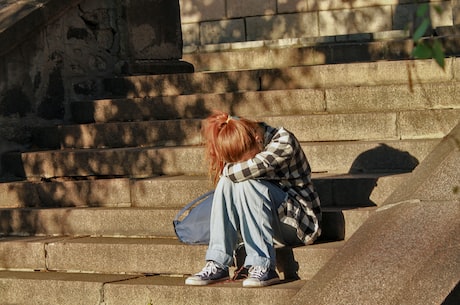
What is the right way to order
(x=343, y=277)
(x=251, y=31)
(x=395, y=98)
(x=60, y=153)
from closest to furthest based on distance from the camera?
(x=343, y=277), (x=395, y=98), (x=60, y=153), (x=251, y=31)

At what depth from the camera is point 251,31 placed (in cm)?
1425

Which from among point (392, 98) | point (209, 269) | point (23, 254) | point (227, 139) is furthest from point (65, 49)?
point (209, 269)

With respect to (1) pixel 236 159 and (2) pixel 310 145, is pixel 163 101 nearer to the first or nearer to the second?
(2) pixel 310 145

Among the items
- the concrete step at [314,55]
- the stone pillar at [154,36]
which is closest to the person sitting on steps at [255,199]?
the stone pillar at [154,36]

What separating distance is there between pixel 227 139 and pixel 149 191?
4.87 ft

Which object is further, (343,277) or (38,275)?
(38,275)

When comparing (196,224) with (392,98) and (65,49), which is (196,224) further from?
(65,49)

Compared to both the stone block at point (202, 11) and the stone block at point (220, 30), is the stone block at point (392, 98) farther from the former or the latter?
Answer: the stone block at point (202, 11)

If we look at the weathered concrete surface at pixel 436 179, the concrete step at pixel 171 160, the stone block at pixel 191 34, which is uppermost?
the stone block at pixel 191 34

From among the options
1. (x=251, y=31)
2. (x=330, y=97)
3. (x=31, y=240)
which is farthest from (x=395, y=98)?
(x=251, y=31)

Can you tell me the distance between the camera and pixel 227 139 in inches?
223

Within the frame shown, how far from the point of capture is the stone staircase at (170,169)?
6086mm

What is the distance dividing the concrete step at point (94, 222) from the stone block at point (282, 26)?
7.27 meters

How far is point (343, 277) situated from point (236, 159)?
1.16 metres
